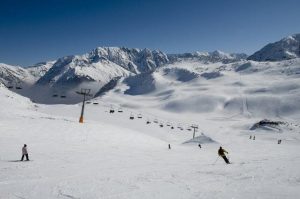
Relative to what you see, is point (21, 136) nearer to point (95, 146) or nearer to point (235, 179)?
point (95, 146)

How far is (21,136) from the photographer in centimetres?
4394

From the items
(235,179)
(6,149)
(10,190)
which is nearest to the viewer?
(10,190)

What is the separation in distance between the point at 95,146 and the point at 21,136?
A: 935cm

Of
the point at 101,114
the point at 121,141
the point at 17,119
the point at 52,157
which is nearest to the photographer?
the point at 52,157

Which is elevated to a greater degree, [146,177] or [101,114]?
[101,114]

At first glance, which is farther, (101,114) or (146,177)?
(101,114)

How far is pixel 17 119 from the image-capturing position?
185 feet

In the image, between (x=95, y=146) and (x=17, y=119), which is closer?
(x=95, y=146)

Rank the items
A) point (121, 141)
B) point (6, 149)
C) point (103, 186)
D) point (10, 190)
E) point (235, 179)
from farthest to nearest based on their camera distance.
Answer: point (121, 141)
point (6, 149)
point (235, 179)
point (103, 186)
point (10, 190)

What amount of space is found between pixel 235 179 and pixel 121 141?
101 ft

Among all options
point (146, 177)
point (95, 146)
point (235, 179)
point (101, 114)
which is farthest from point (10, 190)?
point (101, 114)

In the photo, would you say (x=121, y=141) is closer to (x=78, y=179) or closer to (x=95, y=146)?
(x=95, y=146)

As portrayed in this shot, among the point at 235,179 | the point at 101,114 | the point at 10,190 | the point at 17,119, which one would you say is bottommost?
the point at 10,190

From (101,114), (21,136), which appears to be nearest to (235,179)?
(21,136)
